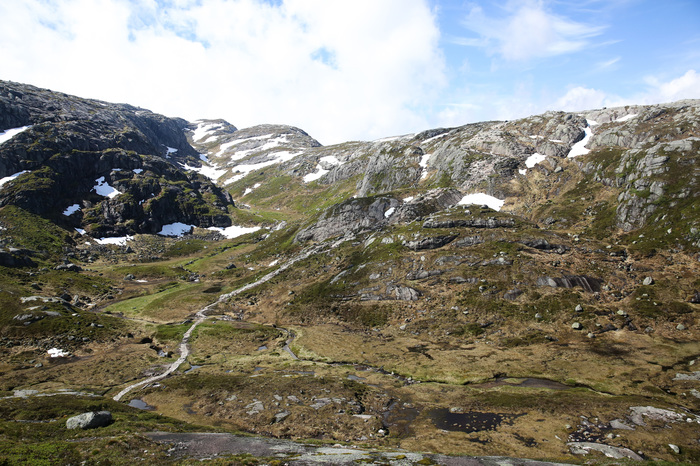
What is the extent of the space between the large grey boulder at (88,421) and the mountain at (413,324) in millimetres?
945

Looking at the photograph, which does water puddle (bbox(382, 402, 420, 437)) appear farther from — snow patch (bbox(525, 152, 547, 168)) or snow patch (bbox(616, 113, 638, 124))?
snow patch (bbox(616, 113, 638, 124))

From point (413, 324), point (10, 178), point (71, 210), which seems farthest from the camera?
point (71, 210)

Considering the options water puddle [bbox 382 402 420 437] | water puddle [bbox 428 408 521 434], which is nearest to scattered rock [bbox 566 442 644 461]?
water puddle [bbox 428 408 521 434]

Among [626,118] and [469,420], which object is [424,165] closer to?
[626,118]

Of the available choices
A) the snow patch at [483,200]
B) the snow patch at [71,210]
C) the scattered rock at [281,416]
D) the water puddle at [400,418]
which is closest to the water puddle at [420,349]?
the water puddle at [400,418]

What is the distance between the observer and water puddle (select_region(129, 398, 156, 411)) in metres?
50.5

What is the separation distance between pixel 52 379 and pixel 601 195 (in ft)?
527

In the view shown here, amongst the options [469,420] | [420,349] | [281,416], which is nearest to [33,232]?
[281,416]

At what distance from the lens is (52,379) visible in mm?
59500

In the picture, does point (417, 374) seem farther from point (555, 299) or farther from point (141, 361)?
point (141, 361)

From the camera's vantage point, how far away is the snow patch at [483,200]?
442ft

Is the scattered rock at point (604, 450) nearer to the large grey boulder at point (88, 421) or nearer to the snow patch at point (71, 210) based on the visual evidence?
the large grey boulder at point (88, 421)

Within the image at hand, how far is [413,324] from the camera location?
81000mm

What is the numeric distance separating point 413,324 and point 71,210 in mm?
212373
